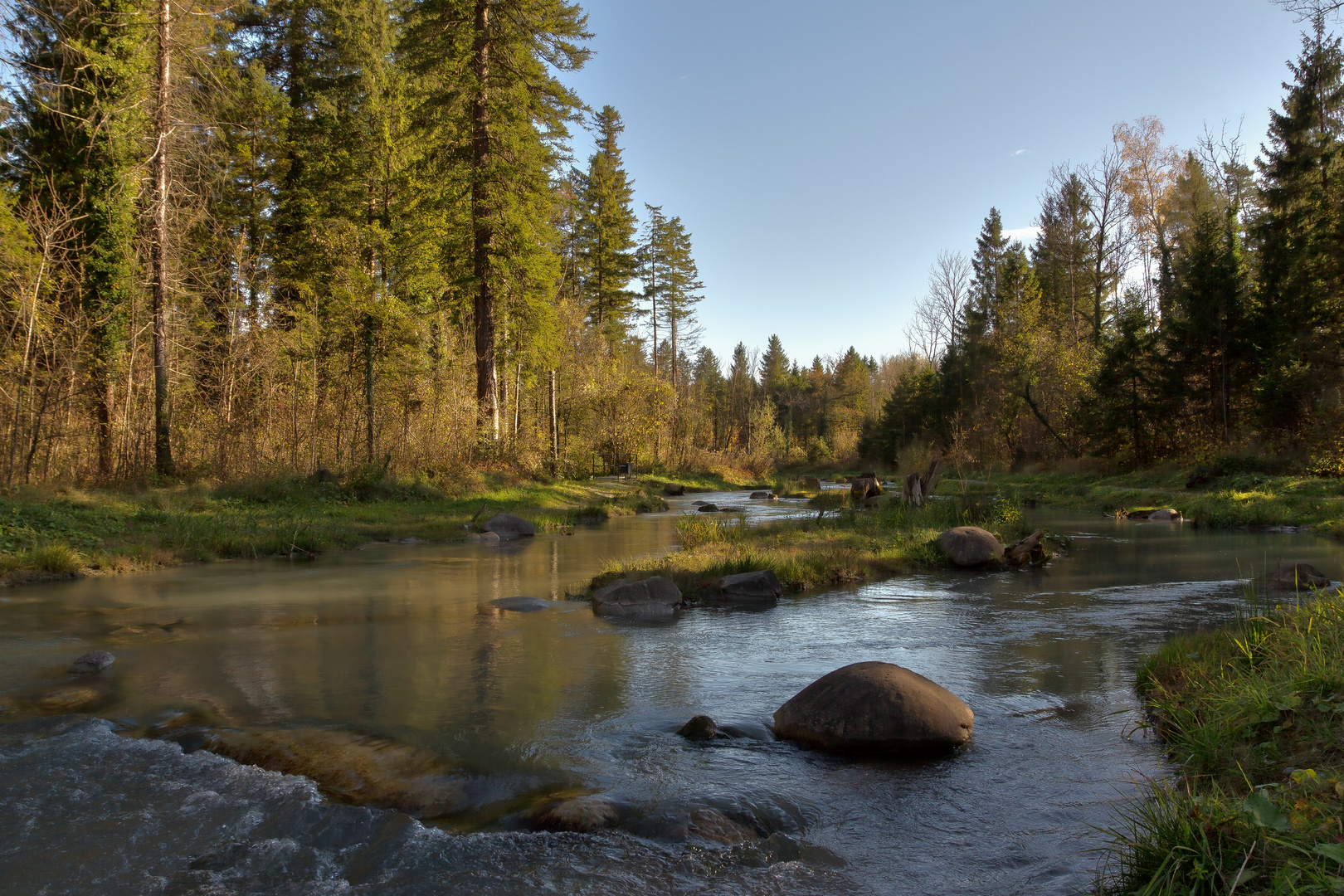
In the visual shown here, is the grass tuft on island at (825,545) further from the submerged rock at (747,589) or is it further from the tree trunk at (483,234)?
the tree trunk at (483,234)

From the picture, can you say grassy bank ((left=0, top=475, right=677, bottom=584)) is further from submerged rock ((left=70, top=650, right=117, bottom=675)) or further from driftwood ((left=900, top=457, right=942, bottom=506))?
driftwood ((left=900, top=457, right=942, bottom=506))

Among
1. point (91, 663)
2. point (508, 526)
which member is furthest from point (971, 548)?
point (91, 663)

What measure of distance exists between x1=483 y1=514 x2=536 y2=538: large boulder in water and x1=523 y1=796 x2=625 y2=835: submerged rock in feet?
44.8

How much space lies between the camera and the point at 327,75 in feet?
82.7

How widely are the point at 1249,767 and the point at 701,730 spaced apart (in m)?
3.09

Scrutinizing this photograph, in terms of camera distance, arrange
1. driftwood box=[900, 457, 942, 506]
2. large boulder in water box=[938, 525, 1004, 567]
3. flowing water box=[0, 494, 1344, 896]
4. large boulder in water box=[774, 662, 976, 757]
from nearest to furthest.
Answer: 1. flowing water box=[0, 494, 1344, 896]
2. large boulder in water box=[774, 662, 976, 757]
3. large boulder in water box=[938, 525, 1004, 567]
4. driftwood box=[900, 457, 942, 506]

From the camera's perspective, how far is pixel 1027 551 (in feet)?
43.0

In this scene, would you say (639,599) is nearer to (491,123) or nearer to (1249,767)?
(1249,767)

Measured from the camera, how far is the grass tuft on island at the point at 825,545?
11398mm

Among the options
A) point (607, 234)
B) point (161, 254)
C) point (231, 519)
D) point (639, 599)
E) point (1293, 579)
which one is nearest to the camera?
point (1293, 579)

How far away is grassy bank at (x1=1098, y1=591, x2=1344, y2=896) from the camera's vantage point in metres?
2.61

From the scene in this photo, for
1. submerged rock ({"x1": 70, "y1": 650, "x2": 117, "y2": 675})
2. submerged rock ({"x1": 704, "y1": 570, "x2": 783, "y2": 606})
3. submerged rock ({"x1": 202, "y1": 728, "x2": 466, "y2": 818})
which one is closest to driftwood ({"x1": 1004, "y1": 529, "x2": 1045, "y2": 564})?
submerged rock ({"x1": 704, "y1": 570, "x2": 783, "y2": 606})

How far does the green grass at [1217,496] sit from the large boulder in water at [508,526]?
1202 cm

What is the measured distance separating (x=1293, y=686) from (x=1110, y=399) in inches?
1151
